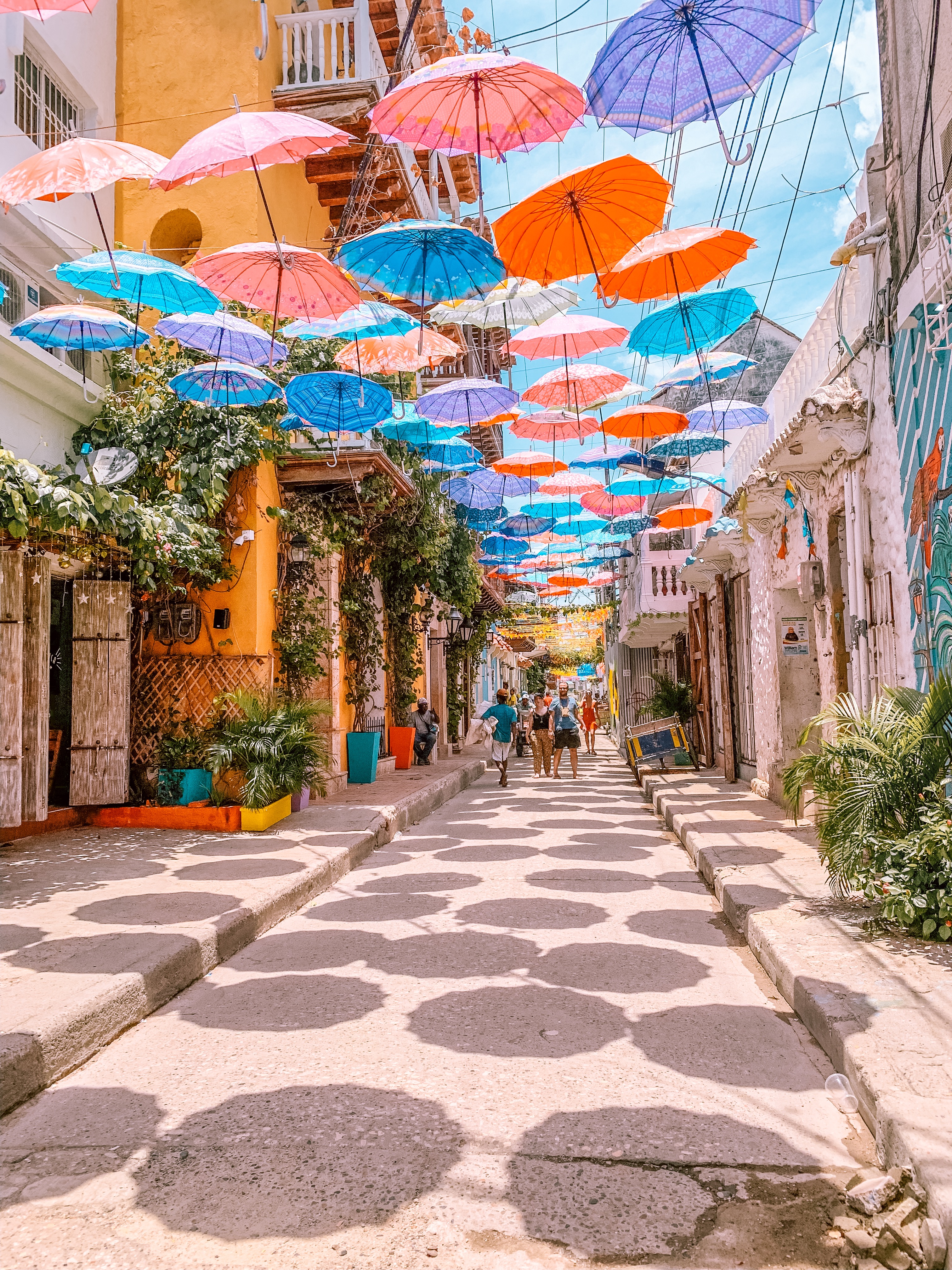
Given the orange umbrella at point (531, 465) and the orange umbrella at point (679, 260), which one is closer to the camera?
the orange umbrella at point (679, 260)

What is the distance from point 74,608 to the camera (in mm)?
11008

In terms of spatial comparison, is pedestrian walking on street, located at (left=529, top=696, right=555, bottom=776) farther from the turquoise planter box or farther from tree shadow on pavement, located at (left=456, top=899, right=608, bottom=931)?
tree shadow on pavement, located at (left=456, top=899, right=608, bottom=931)

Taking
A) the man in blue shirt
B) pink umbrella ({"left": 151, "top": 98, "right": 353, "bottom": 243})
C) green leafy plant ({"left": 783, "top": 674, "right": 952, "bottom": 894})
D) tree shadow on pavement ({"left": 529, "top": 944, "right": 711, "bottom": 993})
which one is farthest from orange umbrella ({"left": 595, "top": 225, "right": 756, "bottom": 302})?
the man in blue shirt

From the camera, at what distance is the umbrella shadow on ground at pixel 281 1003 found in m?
4.83

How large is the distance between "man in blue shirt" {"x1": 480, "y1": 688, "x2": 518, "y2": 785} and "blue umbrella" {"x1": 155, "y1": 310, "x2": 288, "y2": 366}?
33.3 feet

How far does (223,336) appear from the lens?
9.33 m

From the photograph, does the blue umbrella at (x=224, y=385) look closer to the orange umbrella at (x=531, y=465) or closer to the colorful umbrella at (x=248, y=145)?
the colorful umbrella at (x=248, y=145)

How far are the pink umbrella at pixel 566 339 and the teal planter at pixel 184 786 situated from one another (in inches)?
238

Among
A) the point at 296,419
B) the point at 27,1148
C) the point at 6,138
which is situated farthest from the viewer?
the point at 296,419

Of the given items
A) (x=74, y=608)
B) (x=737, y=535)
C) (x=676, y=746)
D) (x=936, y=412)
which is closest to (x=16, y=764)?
(x=74, y=608)

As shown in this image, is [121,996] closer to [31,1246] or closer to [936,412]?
[31,1246]

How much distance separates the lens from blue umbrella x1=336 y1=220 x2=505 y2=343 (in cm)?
761

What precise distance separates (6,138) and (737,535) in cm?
1054

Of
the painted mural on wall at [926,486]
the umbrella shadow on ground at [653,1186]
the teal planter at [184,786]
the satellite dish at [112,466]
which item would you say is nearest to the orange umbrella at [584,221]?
the painted mural on wall at [926,486]
